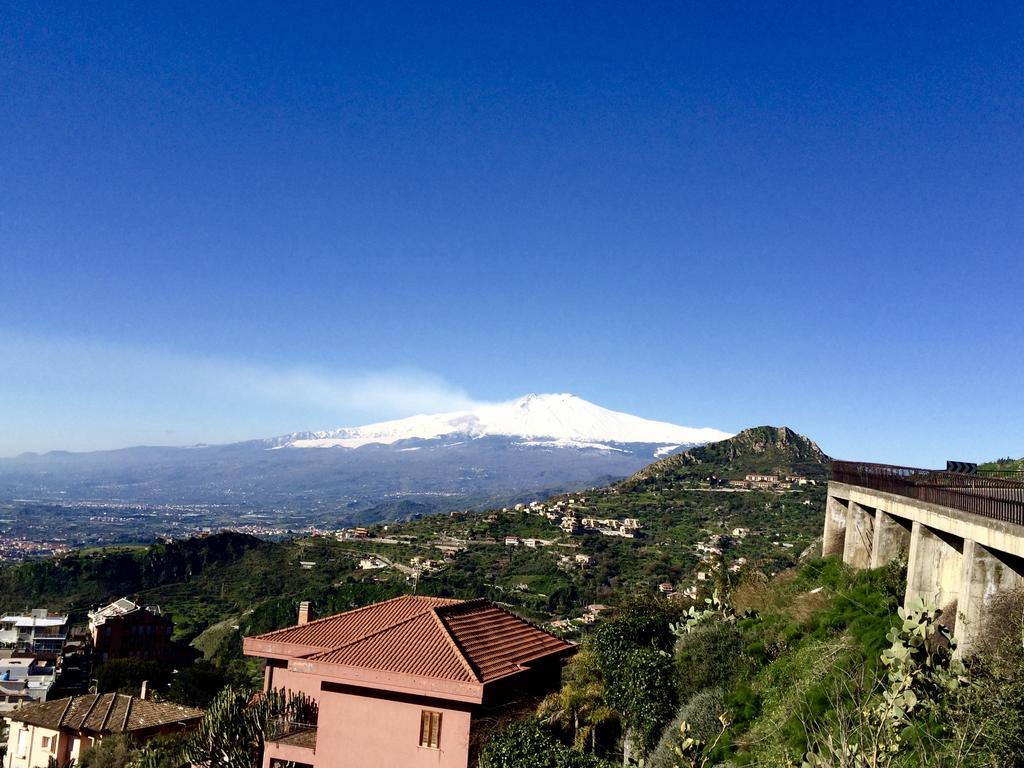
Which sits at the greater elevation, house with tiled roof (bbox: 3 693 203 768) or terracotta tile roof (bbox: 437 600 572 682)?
terracotta tile roof (bbox: 437 600 572 682)

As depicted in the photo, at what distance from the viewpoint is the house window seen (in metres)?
11.8

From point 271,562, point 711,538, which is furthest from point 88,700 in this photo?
point 271,562

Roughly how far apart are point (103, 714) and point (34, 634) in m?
36.5

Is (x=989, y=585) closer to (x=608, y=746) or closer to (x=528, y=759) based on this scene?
(x=528, y=759)

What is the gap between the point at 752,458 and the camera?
9344 centimetres

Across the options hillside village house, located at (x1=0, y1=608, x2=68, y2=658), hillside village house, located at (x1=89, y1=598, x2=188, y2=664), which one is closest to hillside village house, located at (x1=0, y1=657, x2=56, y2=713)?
hillside village house, located at (x1=89, y1=598, x2=188, y2=664)

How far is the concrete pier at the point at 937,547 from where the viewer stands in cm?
977

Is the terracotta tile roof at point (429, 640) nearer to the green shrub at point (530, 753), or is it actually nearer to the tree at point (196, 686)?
the green shrub at point (530, 753)

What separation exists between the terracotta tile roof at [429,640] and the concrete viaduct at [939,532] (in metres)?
6.29

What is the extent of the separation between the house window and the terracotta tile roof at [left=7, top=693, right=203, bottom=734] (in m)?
17.3

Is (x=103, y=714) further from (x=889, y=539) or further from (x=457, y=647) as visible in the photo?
(x=889, y=539)

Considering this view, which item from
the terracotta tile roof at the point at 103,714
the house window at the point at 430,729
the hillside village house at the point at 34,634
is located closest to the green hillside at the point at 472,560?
Answer: the hillside village house at the point at 34,634

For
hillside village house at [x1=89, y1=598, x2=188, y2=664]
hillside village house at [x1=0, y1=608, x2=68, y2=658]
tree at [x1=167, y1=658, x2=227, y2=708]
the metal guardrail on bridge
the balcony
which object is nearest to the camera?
the metal guardrail on bridge

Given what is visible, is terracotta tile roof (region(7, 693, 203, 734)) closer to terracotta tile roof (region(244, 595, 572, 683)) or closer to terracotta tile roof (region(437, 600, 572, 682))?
terracotta tile roof (region(244, 595, 572, 683))
